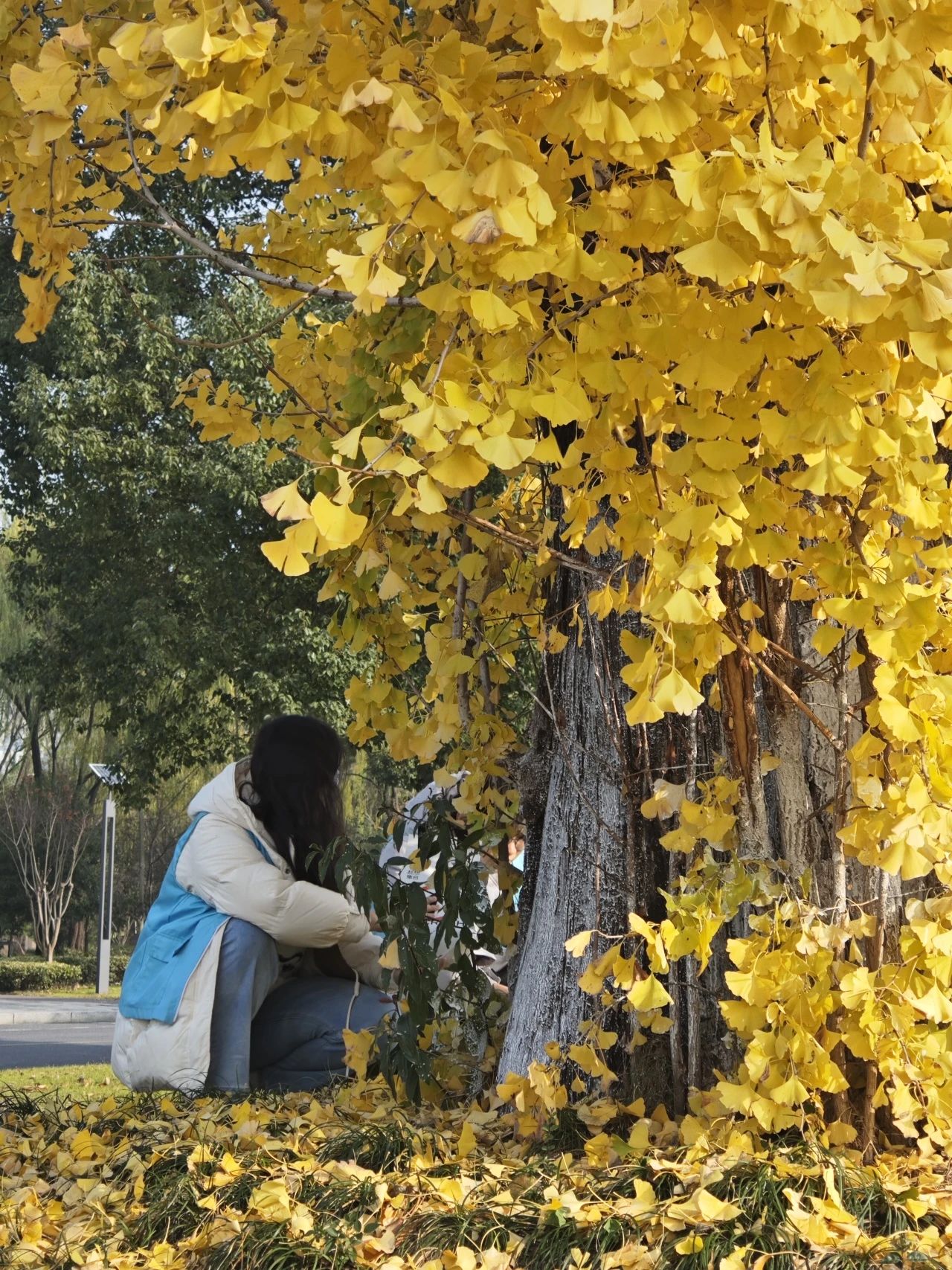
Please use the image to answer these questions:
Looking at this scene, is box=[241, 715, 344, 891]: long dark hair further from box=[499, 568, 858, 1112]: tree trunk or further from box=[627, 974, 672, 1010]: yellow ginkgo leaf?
box=[627, 974, 672, 1010]: yellow ginkgo leaf

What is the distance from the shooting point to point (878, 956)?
7.89 feet

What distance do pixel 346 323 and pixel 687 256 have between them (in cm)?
161

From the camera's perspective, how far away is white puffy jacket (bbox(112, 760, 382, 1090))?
3.49 metres

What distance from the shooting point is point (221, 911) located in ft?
11.8

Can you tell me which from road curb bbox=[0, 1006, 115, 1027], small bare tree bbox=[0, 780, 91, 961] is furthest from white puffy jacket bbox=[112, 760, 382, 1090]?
small bare tree bbox=[0, 780, 91, 961]

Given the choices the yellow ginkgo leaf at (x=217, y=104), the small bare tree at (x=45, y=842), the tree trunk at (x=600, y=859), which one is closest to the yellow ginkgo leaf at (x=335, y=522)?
the yellow ginkgo leaf at (x=217, y=104)

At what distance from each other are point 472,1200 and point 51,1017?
37.7 feet

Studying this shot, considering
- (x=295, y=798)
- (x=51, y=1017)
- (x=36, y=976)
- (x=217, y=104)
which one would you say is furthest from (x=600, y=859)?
(x=36, y=976)

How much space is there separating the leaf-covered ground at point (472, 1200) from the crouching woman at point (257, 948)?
2.49 feet

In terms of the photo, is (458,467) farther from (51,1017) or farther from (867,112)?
(51,1017)

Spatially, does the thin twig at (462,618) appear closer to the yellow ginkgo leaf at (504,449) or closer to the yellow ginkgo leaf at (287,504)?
the yellow ginkgo leaf at (504,449)

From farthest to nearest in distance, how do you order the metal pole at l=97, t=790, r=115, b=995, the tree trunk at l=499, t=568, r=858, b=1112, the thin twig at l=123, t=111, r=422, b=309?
1. the metal pole at l=97, t=790, r=115, b=995
2. the tree trunk at l=499, t=568, r=858, b=1112
3. the thin twig at l=123, t=111, r=422, b=309

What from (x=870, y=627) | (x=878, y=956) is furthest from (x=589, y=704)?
(x=870, y=627)

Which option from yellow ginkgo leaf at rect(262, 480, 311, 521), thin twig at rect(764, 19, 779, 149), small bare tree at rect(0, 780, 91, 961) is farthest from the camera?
small bare tree at rect(0, 780, 91, 961)
